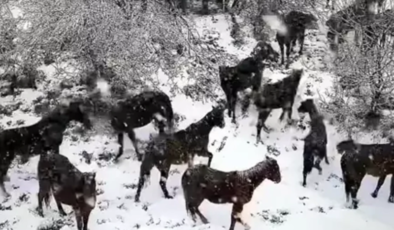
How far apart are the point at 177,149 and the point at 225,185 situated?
Result: 4.56 ft

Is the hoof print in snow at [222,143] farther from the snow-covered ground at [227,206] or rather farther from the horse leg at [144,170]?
the horse leg at [144,170]

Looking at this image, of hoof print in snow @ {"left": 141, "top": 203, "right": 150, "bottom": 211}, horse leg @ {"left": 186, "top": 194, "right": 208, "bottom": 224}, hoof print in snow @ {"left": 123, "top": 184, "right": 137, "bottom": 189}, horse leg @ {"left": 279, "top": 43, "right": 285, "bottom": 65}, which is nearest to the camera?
horse leg @ {"left": 186, "top": 194, "right": 208, "bottom": 224}

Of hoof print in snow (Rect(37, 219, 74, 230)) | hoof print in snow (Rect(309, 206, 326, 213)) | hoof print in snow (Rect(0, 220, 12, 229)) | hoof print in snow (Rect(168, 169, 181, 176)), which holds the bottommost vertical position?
hoof print in snow (Rect(0, 220, 12, 229))

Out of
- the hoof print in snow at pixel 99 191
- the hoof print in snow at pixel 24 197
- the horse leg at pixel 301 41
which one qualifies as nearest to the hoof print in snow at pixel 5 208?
the hoof print in snow at pixel 24 197

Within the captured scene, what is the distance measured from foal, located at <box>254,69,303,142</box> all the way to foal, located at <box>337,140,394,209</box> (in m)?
2.32

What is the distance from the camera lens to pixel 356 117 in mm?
12945

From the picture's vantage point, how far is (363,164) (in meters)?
10.6

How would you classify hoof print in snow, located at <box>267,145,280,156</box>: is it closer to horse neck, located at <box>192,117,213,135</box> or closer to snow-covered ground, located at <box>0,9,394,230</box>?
snow-covered ground, located at <box>0,9,394,230</box>

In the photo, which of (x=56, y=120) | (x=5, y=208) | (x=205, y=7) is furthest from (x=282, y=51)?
(x=5, y=208)

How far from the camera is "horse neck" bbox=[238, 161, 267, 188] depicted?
9.77 metres

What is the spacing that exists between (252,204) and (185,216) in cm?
127

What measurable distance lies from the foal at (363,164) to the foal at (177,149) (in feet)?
8.08

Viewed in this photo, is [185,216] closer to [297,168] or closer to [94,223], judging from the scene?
[94,223]

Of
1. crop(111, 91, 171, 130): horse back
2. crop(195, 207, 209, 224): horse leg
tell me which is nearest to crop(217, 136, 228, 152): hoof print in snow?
crop(111, 91, 171, 130): horse back
